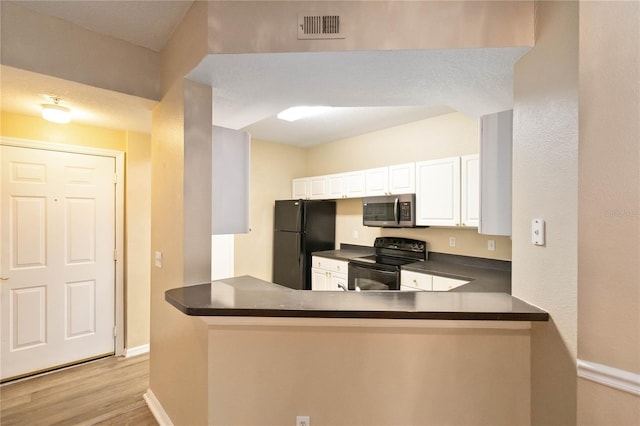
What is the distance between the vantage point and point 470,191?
282cm

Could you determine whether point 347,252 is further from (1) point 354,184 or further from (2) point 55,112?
(2) point 55,112

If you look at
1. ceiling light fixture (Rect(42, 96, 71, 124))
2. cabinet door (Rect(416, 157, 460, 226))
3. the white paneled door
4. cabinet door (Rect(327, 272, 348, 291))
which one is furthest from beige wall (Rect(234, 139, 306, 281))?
ceiling light fixture (Rect(42, 96, 71, 124))

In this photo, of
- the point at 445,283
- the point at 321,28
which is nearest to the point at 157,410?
the point at 445,283

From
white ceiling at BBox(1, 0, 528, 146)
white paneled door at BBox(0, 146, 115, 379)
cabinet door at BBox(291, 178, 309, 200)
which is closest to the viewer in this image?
white ceiling at BBox(1, 0, 528, 146)

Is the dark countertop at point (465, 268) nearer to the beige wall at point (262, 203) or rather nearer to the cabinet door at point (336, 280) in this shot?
the cabinet door at point (336, 280)

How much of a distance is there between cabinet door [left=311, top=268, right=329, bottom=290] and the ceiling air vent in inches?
118

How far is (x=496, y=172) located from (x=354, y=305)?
1.14 metres

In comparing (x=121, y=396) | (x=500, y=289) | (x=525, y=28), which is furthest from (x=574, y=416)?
(x=121, y=396)

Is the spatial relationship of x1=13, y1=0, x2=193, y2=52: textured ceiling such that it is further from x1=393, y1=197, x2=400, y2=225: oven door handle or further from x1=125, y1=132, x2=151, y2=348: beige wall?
x1=393, y1=197, x2=400, y2=225: oven door handle

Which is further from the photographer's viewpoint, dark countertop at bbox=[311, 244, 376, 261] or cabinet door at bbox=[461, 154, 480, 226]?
dark countertop at bbox=[311, 244, 376, 261]

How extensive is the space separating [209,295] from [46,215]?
2.20 m

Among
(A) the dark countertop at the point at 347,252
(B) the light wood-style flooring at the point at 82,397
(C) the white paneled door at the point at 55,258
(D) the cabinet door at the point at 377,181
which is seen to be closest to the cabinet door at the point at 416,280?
(A) the dark countertop at the point at 347,252

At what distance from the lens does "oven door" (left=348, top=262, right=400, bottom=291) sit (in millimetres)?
3121

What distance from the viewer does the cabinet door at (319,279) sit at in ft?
13.0
